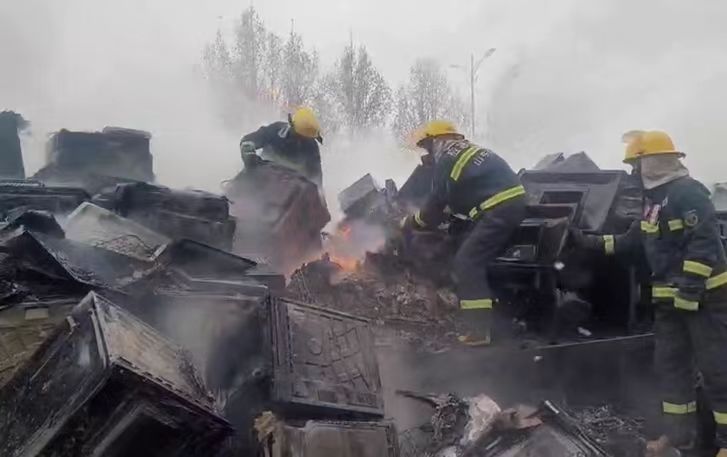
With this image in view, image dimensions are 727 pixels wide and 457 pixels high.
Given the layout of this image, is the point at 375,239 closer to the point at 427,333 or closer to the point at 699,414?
the point at 427,333

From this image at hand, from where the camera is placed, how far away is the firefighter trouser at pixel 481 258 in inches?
187

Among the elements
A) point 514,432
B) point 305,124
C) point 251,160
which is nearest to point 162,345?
point 514,432

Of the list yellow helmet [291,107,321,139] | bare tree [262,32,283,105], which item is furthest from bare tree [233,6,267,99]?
yellow helmet [291,107,321,139]

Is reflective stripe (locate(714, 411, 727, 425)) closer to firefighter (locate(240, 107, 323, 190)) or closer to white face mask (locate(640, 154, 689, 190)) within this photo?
white face mask (locate(640, 154, 689, 190))

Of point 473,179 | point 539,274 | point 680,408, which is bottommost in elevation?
point 680,408

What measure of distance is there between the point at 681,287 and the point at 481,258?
138cm

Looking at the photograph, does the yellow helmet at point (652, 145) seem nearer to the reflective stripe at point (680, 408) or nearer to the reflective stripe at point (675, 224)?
the reflective stripe at point (675, 224)

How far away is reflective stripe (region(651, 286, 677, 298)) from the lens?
12.9 feet

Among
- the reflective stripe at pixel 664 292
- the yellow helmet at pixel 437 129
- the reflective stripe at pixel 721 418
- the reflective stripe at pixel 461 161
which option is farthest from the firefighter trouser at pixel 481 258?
the reflective stripe at pixel 721 418

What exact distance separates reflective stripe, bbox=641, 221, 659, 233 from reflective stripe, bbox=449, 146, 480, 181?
1.30 m

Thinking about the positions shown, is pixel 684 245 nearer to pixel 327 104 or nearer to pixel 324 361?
pixel 324 361

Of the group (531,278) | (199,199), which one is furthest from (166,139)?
(531,278)

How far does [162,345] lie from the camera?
10.2 ft

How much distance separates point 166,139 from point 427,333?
11070 mm
